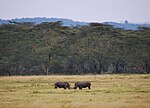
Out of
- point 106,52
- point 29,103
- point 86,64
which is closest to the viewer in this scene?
point 29,103

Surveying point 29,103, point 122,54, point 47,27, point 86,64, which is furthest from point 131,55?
point 29,103

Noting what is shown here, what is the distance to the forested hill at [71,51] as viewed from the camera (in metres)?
69.8

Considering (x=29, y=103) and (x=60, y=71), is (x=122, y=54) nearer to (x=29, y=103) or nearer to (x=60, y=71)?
(x=60, y=71)

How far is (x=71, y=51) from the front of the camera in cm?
7100

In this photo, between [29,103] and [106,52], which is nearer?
[29,103]

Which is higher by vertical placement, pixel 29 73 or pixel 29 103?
pixel 29 103

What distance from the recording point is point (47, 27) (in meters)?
77.9

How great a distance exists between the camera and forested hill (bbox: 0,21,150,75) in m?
69.8

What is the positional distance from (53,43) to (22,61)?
6.38 meters

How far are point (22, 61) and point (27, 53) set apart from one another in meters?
1.98

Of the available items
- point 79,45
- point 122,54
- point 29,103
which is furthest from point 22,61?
point 29,103

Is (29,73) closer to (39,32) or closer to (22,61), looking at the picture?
(22,61)

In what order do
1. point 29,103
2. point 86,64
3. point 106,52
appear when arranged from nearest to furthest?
point 29,103 < point 106,52 < point 86,64

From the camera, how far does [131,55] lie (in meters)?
70.1
